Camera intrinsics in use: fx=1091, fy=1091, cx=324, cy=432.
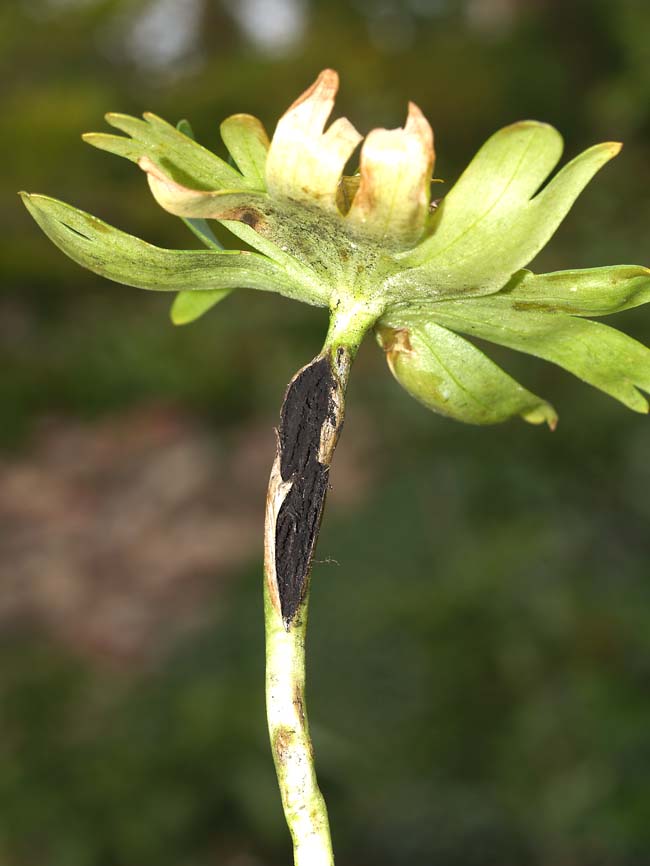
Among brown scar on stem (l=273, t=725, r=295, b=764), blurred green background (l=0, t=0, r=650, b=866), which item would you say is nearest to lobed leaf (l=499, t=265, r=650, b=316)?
brown scar on stem (l=273, t=725, r=295, b=764)

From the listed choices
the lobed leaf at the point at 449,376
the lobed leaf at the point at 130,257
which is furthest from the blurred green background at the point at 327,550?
the lobed leaf at the point at 130,257

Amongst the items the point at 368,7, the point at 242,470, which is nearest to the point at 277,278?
the point at 242,470

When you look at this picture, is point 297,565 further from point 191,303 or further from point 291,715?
point 191,303

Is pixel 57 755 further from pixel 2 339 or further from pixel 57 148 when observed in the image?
pixel 57 148

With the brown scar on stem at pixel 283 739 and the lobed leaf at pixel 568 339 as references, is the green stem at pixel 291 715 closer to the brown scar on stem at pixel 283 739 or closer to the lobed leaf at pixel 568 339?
the brown scar on stem at pixel 283 739

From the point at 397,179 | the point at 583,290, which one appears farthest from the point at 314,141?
the point at 583,290

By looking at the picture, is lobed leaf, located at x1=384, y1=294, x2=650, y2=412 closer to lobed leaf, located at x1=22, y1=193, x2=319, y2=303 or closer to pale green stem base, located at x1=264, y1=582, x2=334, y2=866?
lobed leaf, located at x1=22, y1=193, x2=319, y2=303
